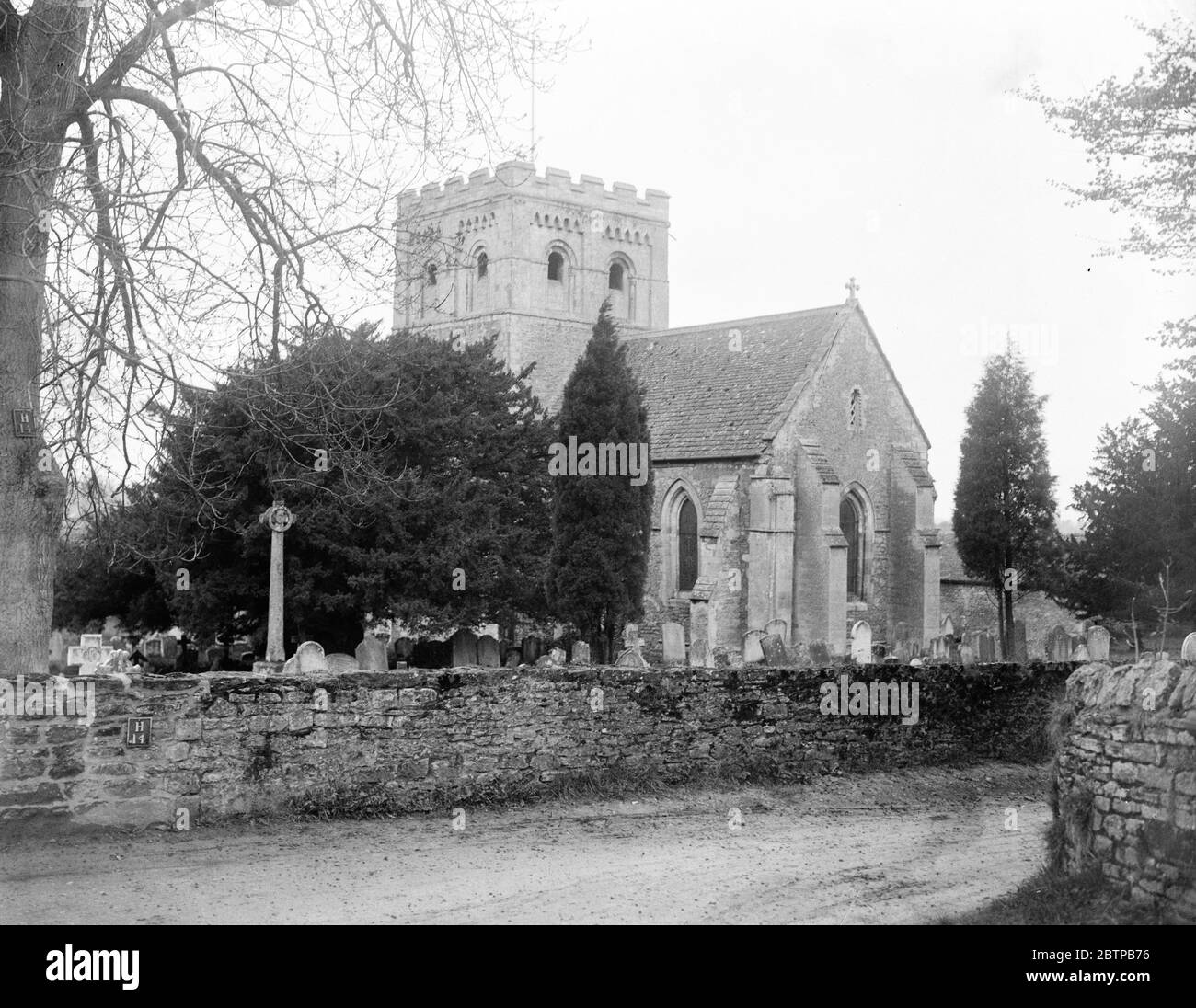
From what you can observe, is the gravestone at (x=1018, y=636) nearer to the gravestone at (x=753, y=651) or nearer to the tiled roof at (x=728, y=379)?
the tiled roof at (x=728, y=379)

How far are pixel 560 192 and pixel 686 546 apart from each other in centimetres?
1817

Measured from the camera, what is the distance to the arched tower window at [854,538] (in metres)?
35.9

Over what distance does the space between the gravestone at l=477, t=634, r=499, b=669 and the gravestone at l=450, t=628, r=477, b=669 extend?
0.25 ft

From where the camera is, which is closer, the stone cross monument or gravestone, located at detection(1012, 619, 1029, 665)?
the stone cross monument

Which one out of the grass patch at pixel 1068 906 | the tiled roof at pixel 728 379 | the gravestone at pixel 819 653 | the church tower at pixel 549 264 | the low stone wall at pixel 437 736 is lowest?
the grass patch at pixel 1068 906

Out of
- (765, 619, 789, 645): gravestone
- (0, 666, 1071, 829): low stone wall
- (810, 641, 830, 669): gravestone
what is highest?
(765, 619, 789, 645): gravestone

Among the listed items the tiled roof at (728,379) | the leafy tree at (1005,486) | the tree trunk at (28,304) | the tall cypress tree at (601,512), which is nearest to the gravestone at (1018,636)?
the leafy tree at (1005,486)

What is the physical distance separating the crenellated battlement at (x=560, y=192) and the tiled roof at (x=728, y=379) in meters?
11.3

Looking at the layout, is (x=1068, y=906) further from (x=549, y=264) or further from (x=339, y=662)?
(x=549, y=264)

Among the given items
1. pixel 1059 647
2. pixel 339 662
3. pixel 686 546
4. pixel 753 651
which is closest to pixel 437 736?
pixel 339 662

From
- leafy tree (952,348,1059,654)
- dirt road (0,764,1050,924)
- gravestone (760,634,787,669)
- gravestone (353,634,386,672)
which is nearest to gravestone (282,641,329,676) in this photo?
dirt road (0,764,1050,924)

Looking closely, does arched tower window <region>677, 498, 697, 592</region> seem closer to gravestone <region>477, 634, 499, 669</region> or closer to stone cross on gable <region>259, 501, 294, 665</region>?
gravestone <region>477, 634, 499, 669</region>

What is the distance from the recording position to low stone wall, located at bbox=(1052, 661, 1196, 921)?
24.9 ft

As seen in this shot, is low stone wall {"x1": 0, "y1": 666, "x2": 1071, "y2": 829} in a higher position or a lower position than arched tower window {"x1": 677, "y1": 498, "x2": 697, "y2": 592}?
lower
